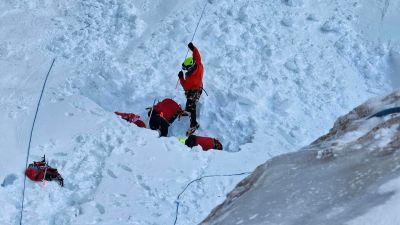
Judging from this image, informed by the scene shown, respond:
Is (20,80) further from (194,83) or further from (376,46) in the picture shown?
(376,46)

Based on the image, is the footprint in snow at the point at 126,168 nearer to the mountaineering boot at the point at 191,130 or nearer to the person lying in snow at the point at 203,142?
the person lying in snow at the point at 203,142

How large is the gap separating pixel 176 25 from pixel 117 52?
125cm

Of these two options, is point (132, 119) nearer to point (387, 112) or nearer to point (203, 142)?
point (203, 142)

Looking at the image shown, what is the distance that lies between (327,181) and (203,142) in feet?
15.1

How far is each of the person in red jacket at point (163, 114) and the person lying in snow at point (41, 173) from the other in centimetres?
183

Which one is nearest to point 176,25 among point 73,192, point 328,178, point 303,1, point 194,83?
point 194,83

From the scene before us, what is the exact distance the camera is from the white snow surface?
673 cm

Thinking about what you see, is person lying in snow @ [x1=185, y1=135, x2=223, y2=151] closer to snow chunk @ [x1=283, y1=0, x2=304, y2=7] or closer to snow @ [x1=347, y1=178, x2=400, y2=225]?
snow chunk @ [x1=283, y1=0, x2=304, y2=7]

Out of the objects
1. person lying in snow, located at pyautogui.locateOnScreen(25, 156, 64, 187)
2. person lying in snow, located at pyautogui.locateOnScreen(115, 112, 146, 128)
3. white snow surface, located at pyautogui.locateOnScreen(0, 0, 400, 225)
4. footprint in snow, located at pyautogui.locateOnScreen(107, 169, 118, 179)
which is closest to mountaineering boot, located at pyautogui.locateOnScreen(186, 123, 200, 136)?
white snow surface, located at pyautogui.locateOnScreen(0, 0, 400, 225)

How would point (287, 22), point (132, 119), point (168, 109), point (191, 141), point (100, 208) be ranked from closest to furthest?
point (100, 208), point (191, 141), point (132, 119), point (168, 109), point (287, 22)

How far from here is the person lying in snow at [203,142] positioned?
767 centimetres

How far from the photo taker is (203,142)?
7715 mm

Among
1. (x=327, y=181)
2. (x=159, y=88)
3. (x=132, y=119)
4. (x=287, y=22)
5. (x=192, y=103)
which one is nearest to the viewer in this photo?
(x=327, y=181)

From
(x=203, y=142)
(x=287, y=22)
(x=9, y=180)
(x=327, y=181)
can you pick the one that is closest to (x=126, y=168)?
→ (x=203, y=142)
